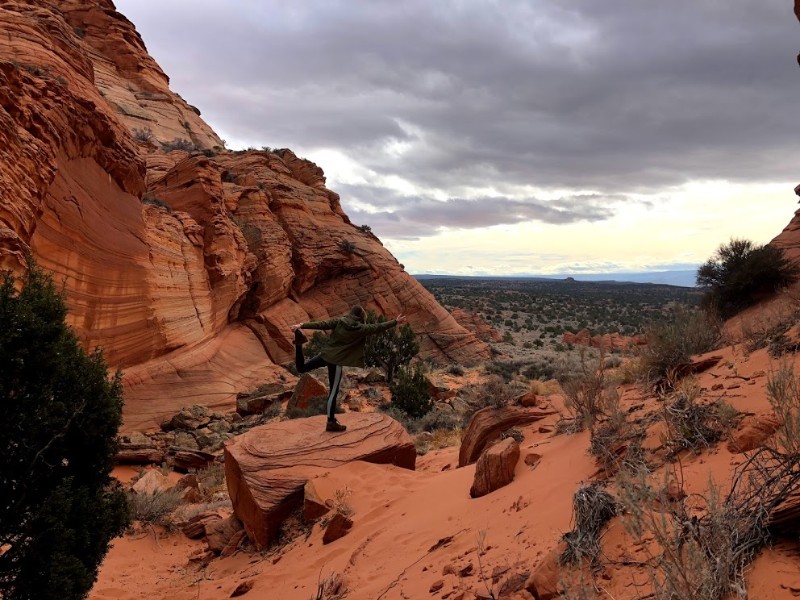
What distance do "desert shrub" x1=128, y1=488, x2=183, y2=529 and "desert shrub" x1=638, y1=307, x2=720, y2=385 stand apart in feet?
27.2

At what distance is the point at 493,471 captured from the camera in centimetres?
499

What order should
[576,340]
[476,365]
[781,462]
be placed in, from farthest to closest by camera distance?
1. [576,340]
2. [476,365]
3. [781,462]

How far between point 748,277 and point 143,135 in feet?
102

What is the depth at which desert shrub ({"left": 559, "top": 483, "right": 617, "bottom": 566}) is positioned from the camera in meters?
2.67

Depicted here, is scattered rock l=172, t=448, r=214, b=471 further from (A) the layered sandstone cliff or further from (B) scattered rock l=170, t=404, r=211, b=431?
(A) the layered sandstone cliff

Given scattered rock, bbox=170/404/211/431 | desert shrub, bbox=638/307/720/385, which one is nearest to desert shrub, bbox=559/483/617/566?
desert shrub, bbox=638/307/720/385

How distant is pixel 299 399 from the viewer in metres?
13.6

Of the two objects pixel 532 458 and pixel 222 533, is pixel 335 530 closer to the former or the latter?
pixel 532 458

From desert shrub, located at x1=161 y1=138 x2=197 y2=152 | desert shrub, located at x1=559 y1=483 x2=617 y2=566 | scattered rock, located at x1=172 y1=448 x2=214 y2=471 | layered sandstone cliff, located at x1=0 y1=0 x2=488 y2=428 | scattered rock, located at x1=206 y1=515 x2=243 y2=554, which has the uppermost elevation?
desert shrub, located at x1=161 y1=138 x2=197 y2=152

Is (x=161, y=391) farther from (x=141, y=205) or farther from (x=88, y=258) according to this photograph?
(x=141, y=205)

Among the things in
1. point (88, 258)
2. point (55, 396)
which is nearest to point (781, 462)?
point (55, 396)

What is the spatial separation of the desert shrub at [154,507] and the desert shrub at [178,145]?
25356mm

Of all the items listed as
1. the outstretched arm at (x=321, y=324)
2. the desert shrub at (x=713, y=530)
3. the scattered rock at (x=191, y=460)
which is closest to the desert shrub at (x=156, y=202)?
the scattered rock at (x=191, y=460)

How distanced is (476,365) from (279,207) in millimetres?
16378
